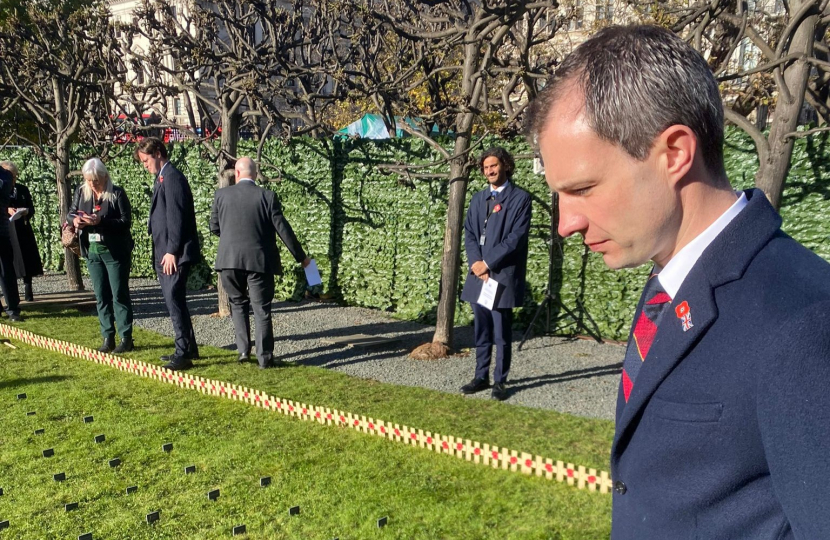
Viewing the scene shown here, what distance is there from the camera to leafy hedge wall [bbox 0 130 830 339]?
750 cm

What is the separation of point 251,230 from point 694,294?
6661 millimetres

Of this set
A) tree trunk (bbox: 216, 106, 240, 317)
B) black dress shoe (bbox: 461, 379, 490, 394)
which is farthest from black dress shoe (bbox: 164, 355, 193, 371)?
black dress shoe (bbox: 461, 379, 490, 394)

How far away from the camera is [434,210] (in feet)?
32.2

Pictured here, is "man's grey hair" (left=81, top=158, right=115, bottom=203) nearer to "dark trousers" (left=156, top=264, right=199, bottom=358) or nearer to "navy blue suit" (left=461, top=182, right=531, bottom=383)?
"dark trousers" (left=156, top=264, right=199, bottom=358)

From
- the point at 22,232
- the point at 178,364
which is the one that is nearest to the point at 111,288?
the point at 178,364

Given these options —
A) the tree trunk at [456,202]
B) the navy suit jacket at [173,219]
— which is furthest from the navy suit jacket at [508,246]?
the navy suit jacket at [173,219]

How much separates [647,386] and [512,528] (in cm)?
302

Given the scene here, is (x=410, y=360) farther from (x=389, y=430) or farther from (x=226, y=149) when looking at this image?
(x=226, y=149)

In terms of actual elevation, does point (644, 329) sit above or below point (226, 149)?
below

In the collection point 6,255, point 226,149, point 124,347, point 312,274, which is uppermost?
point 226,149

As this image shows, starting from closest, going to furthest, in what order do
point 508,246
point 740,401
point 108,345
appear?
point 740,401 < point 508,246 < point 108,345

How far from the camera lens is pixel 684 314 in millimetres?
1181

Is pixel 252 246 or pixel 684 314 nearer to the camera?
pixel 684 314

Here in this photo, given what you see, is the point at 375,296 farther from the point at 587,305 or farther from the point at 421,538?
the point at 421,538
